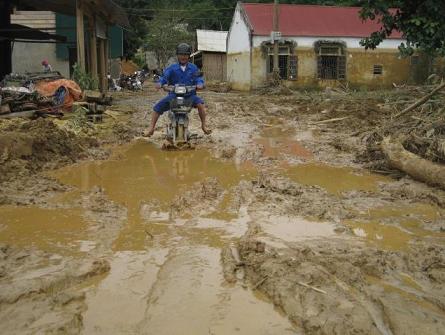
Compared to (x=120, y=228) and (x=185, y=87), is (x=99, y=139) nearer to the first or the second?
(x=185, y=87)

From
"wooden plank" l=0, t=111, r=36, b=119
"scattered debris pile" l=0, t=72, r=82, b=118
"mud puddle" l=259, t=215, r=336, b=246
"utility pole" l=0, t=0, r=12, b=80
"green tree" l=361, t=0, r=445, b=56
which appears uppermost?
"utility pole" l=0, t=0, r=12, b=80

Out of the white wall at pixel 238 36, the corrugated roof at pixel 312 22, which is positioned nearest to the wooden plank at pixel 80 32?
the corrugated roof at pixel 312 22

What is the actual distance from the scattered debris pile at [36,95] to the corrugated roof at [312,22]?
58.7ft

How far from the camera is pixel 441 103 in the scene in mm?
9398

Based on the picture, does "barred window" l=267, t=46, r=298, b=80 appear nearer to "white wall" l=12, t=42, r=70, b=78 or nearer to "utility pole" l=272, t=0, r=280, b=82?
"utility pole" l=272, t=0, r=280, b=82

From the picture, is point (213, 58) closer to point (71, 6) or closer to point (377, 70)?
point (377, 70)

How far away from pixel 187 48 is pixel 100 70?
36.7 ft

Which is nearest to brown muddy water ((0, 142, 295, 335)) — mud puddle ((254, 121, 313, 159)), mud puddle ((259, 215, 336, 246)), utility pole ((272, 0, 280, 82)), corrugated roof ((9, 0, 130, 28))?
mud puddle ((259, 215, 336, 246))

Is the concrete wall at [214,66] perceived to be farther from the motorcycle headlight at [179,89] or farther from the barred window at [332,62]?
the motorcycle headlight at [179,89]

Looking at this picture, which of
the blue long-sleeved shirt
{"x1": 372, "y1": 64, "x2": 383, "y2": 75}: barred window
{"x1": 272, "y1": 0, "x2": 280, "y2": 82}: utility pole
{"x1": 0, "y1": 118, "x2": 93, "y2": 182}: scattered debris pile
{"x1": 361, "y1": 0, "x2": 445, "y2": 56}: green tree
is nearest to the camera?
{"x1": 361, "y1": 0, "x2": 445, "y2": 56}: green tree

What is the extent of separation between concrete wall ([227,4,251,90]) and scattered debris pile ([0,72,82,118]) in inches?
699

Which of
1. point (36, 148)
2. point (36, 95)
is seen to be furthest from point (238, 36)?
point (36, 148)

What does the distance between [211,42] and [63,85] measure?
27.5 meters

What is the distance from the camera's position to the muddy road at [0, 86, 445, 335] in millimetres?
2854
